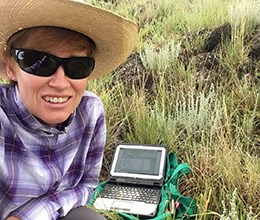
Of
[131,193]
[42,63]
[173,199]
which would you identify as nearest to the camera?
[42,63]

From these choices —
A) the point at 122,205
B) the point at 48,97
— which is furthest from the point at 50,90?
the point at 122,205

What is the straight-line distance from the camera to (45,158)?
2.17 m

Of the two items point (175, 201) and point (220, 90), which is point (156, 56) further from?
point (175, 201)

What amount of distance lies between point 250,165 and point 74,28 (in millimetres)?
1571

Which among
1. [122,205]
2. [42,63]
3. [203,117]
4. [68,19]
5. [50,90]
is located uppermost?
[68,19]

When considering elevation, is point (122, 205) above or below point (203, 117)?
below

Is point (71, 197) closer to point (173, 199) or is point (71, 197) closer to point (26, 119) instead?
point (26, 119)

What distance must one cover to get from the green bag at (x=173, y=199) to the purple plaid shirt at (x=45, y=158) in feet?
1.72

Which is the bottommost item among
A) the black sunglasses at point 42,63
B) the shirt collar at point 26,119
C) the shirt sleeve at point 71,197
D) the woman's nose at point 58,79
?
the shirt sleeve at point 71,197

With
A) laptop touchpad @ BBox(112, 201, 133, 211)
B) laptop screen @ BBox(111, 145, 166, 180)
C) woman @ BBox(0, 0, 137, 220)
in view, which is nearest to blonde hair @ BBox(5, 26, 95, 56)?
woman @ BBox(0, 0, 137, 220)

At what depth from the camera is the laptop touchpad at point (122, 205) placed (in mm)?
2989

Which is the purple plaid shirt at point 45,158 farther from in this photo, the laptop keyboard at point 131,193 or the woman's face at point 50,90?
the laptop keyboard at point 131,193

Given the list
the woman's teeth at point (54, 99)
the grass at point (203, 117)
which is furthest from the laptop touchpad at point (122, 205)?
the woman's teeth at point (54, 99)

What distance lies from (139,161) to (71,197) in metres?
1.02
